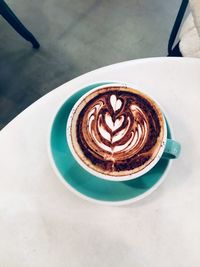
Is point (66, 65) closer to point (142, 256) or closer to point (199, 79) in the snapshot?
point (199, 79)

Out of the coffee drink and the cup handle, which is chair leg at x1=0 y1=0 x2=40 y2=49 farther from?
the cup handle

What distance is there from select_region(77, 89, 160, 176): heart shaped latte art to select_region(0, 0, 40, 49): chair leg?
0.77 meters

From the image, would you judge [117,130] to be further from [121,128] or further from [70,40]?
[70,40]

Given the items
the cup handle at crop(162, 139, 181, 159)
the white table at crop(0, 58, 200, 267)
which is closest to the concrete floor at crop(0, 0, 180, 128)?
the white table at crop(0, 58, 200, 267)

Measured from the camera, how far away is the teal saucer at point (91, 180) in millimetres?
559

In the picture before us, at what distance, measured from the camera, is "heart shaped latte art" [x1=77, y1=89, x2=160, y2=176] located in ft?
1.76

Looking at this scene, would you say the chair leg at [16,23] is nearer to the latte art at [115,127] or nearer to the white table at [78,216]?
the white table at [78,216]

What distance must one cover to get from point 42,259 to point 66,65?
0.91 metres

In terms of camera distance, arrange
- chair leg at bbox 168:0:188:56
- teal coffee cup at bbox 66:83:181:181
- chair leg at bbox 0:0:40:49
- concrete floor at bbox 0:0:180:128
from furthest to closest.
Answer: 1. concrete floor at bbox 0:0:180:128
2. chair leg at bbox 0:0:40:49
3. chair leg at bbox 168:0:188:56
4. teal coffee cup at bbox 66:83:181:181

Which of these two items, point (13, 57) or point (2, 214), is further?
point (13, 57)

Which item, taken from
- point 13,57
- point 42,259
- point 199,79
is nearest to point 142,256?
point 42,259

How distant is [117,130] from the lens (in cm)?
55

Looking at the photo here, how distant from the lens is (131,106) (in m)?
0.57

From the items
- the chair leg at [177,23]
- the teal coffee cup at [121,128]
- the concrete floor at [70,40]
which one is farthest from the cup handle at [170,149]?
the concrete floor at [70,40]
